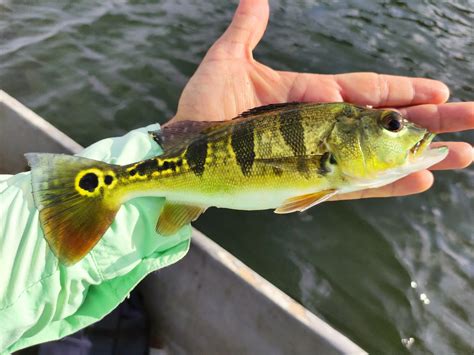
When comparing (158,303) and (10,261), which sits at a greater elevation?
(10,261)

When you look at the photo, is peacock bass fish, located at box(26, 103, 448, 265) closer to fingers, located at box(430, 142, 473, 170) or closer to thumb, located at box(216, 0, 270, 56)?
fingers, located at box(430, 142, 473, 170)

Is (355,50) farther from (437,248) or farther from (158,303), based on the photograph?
(158,303)

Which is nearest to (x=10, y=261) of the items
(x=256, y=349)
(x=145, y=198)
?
(x=145, y=198)

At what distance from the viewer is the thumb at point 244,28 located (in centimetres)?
383

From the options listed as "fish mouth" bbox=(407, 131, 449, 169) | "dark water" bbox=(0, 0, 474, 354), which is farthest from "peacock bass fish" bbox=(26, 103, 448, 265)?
"dark water" bbox=(0, 0, 474, 354)

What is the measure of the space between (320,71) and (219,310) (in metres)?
5.14

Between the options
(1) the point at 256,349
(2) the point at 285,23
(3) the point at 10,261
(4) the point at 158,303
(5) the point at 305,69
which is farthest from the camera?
(2) the point at 285,23

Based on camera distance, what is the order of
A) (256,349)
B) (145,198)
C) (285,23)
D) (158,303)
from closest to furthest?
(145,198)
(256,349)
(158,303)
(285,23)

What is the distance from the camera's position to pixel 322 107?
8.13 ft

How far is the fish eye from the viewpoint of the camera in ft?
7.91

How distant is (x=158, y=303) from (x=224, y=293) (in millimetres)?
759

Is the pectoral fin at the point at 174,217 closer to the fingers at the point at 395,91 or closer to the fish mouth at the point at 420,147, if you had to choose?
the fish mouth at the point at 420,147

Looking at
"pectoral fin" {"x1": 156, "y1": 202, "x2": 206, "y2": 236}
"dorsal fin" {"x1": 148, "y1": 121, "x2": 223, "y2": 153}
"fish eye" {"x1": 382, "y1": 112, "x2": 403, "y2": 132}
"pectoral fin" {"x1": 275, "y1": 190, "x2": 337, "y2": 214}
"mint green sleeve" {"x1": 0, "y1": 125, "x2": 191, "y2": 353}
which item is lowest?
"mint green sleeve" {"x1": 0, "y1": 125, "x2": 191, "y2": 353}

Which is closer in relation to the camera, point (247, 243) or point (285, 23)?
point (247, 243)
